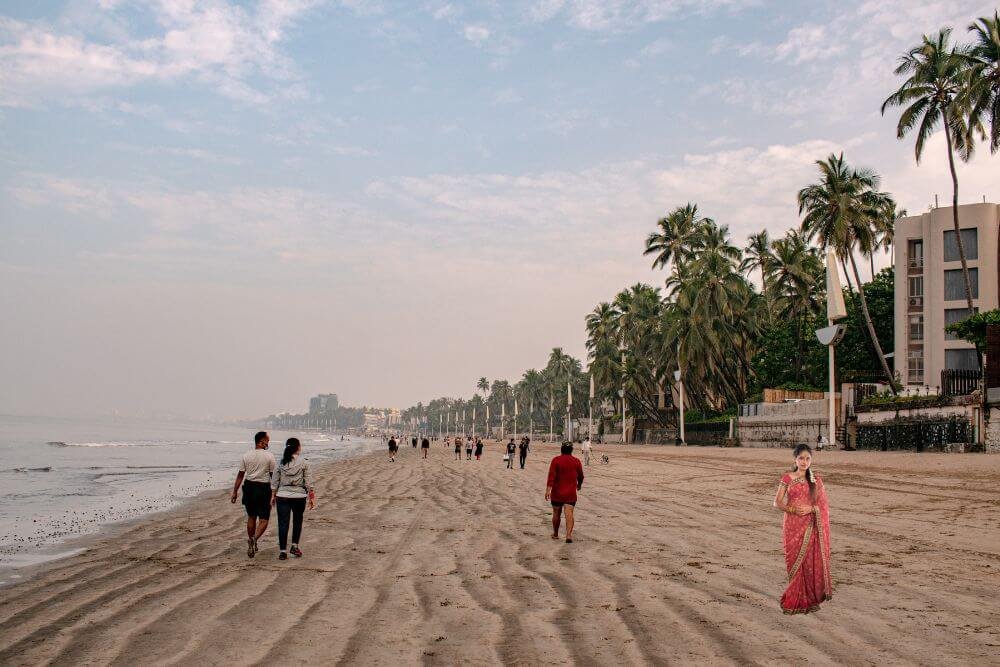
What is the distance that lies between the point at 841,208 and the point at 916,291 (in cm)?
919

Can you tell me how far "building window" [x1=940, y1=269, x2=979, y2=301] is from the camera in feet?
171

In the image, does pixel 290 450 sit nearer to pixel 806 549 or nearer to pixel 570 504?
pixel 570 504

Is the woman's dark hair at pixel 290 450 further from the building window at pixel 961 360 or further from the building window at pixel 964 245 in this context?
the building window at pixel 964 245

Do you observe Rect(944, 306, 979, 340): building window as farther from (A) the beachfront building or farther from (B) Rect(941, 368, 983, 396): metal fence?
(B) Rect(941, 368, 983, 396): metal fence

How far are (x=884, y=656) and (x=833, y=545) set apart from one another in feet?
20.1

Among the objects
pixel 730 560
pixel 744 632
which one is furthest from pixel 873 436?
pixel 744 632

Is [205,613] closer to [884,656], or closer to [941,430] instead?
[884,656]

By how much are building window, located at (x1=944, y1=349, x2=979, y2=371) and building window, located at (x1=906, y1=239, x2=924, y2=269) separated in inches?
260

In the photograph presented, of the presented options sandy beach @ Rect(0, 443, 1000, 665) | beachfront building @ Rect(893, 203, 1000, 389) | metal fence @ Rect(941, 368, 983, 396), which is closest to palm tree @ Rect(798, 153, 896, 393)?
beachfront building @ Rect(893, 203, 1000, 389)

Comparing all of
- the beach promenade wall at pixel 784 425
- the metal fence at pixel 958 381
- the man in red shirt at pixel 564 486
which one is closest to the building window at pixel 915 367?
the beach promenade wall at pixel 784 425

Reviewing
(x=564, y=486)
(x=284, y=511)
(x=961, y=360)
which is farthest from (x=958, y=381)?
(x=284, y=511)

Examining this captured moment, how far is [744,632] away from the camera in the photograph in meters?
6.65

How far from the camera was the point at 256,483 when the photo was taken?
10609 mm

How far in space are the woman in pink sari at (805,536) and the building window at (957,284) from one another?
173 ft
